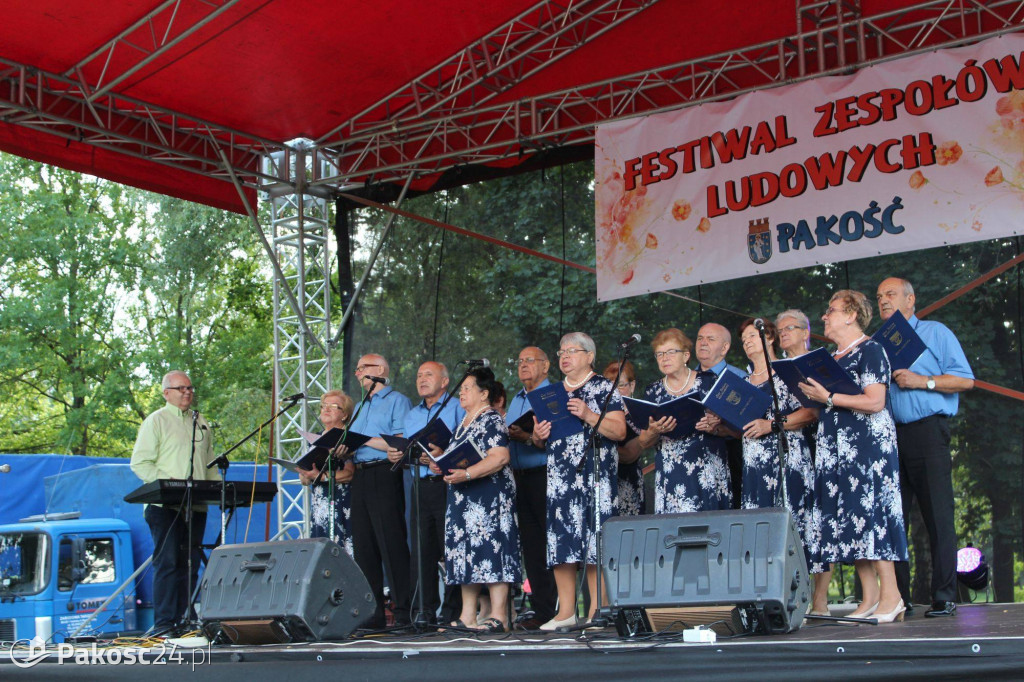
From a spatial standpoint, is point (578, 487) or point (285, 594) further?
point (578, 487)

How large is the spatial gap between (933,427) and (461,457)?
2026 millimetres

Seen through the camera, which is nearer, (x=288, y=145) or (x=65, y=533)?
(x=65, y=533)

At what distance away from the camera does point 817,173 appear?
20.5 feet

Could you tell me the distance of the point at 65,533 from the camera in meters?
7.12

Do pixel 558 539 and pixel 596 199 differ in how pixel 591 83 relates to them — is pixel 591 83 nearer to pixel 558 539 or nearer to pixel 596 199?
pixel 596 199

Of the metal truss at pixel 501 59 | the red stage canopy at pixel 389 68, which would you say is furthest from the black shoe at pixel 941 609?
the metal truss at pixel 501 59

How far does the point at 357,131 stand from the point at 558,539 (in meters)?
3.95

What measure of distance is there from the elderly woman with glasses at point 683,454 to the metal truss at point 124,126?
13.1 ft

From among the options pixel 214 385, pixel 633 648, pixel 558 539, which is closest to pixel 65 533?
pixel 558 539

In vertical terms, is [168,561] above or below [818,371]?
below

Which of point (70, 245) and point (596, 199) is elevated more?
point (70, 245)

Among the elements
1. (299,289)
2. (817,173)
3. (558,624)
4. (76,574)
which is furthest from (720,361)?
(76,574)

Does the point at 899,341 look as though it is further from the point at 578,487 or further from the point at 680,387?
the point at 578,487

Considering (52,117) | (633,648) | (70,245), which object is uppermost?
(70,245)
